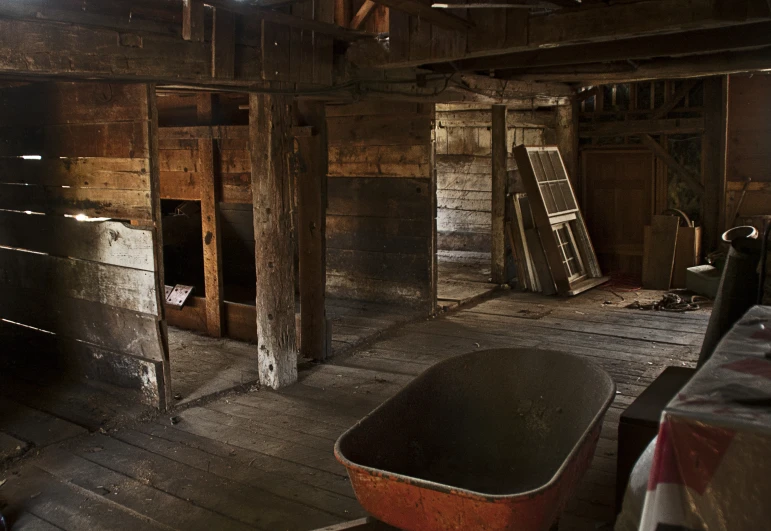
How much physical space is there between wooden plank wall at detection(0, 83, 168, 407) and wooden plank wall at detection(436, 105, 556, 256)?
Result: 17.7 feet

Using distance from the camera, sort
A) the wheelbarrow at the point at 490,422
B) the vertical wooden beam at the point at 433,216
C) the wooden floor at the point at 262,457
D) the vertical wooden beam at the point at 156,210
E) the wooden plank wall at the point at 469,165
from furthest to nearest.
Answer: the wooden plank wall at the point at 469,165 < the vertical wooden beam at the point at 433,216 < the vertical wooden beam at the point at 156,210 < the wooden floor at the point at 262,457 < the wheelbarrow at the point at 490,422

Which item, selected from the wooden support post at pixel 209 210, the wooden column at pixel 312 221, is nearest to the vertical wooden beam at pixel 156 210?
the wooden column at pixel 312 221

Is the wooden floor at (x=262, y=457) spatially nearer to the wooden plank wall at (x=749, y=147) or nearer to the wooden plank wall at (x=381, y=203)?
the wooden plank wall at (x=381, y=203)

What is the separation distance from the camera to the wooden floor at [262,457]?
11.5ft

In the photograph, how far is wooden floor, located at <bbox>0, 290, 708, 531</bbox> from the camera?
3.50m

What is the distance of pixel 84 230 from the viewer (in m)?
5.00

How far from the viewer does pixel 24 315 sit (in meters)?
5.85

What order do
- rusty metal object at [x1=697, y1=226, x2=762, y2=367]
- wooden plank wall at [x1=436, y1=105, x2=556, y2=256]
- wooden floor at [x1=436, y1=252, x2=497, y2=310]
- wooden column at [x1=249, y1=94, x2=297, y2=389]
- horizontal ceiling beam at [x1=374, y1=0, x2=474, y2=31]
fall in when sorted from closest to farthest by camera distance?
1. horizontal ceiling beam at [x1=374, y1=0, x2=474, y2=31]
2. rusty metal object at [x1=697, y1=226, x2=762, y2=367]
3. wooden column at [x1=249, y1=94, x2=297, y2=389]
4. wooden floor at [x1=436, y1=252, x2=497, y2=310]
5. wooden plank wall at [x1=436, y1=105, x2=556, y2=256]

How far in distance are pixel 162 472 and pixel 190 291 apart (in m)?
3.18

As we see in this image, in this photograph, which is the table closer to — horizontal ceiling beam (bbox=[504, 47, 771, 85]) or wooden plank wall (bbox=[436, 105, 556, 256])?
horizontal ceiling beam (bbox=[504, 47, 771, 85])

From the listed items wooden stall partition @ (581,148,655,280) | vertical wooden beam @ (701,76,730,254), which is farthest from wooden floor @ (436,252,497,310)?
vertical wooden beam @ (701,76,730,254)

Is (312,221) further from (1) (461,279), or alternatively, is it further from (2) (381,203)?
(1) (461,279)

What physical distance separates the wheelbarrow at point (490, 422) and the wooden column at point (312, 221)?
2624mm

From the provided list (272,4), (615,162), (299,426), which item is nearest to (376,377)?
(299,426)
